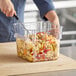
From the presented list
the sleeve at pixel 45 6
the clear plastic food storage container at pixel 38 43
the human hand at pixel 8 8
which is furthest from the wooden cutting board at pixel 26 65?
the sleeve at pixel 45 6

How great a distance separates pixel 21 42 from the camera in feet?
3.41

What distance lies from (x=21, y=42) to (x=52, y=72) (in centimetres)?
20

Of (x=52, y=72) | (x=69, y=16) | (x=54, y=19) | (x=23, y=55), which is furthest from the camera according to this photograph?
(x=69, y=16)

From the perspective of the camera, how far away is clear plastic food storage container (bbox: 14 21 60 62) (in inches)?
38.8

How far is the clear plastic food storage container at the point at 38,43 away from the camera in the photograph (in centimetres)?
99

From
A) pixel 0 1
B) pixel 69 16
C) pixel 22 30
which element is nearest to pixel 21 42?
pixel 22 30

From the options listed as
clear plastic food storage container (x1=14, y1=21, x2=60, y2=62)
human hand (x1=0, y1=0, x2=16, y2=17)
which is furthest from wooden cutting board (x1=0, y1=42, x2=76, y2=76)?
human hand (x1=0, y1=0, x2=16, y2=17)

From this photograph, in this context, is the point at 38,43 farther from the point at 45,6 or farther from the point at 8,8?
the point at 45,6

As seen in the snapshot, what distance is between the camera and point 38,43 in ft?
3.24

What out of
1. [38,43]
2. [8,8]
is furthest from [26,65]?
[8,8]

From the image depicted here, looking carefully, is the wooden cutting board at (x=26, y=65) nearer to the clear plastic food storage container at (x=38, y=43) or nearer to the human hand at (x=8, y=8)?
the clear plastic food storage container at (x=38, y=43)

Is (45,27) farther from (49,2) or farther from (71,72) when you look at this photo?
(49,2)

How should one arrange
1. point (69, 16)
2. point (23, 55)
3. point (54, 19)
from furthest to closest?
point (69, 16) → point (54, 19) → point (23, 55)

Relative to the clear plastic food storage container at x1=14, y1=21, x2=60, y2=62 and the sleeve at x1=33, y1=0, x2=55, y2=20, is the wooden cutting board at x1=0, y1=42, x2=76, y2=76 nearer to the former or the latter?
Result: the clear plastic food storage container at x1=14, y1=21, x2=60, y2=62
